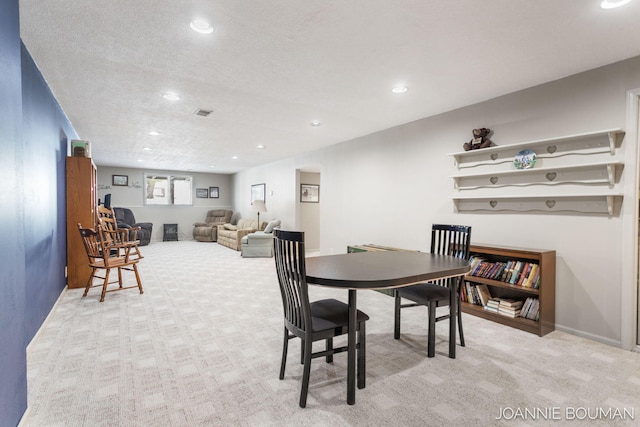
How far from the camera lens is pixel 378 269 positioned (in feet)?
6.62

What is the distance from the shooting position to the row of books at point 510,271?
2873 millimetres

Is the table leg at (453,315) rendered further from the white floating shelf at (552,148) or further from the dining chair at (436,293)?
the white floating shelf at (552,148)

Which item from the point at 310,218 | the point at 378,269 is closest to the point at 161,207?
the point at 310,218

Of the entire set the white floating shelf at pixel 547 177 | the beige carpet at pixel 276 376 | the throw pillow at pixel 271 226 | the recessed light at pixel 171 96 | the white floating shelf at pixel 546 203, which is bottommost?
the beige carpet at pixel 276 376

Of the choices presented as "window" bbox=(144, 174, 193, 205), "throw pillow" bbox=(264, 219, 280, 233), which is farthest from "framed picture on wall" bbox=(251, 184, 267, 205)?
"window" bbox=(144, 174, 193, 205)

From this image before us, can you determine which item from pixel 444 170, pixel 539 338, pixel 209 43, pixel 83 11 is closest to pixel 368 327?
pixel 539 338

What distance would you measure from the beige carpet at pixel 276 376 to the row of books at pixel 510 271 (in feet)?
1.48

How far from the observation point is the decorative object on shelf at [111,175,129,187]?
9.57 m

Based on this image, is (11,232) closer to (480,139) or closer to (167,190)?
(480,139)

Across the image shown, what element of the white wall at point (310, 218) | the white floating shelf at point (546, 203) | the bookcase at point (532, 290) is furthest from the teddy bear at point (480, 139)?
the white wall at point (310, 218)

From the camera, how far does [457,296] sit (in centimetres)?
245

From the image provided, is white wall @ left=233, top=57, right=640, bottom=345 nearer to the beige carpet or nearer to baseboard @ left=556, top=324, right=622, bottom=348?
baseboard @ left=556, top=324, right=622, bottom=348

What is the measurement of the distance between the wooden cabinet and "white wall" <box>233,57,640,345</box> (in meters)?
3.83

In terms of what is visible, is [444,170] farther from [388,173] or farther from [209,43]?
[209,43]
